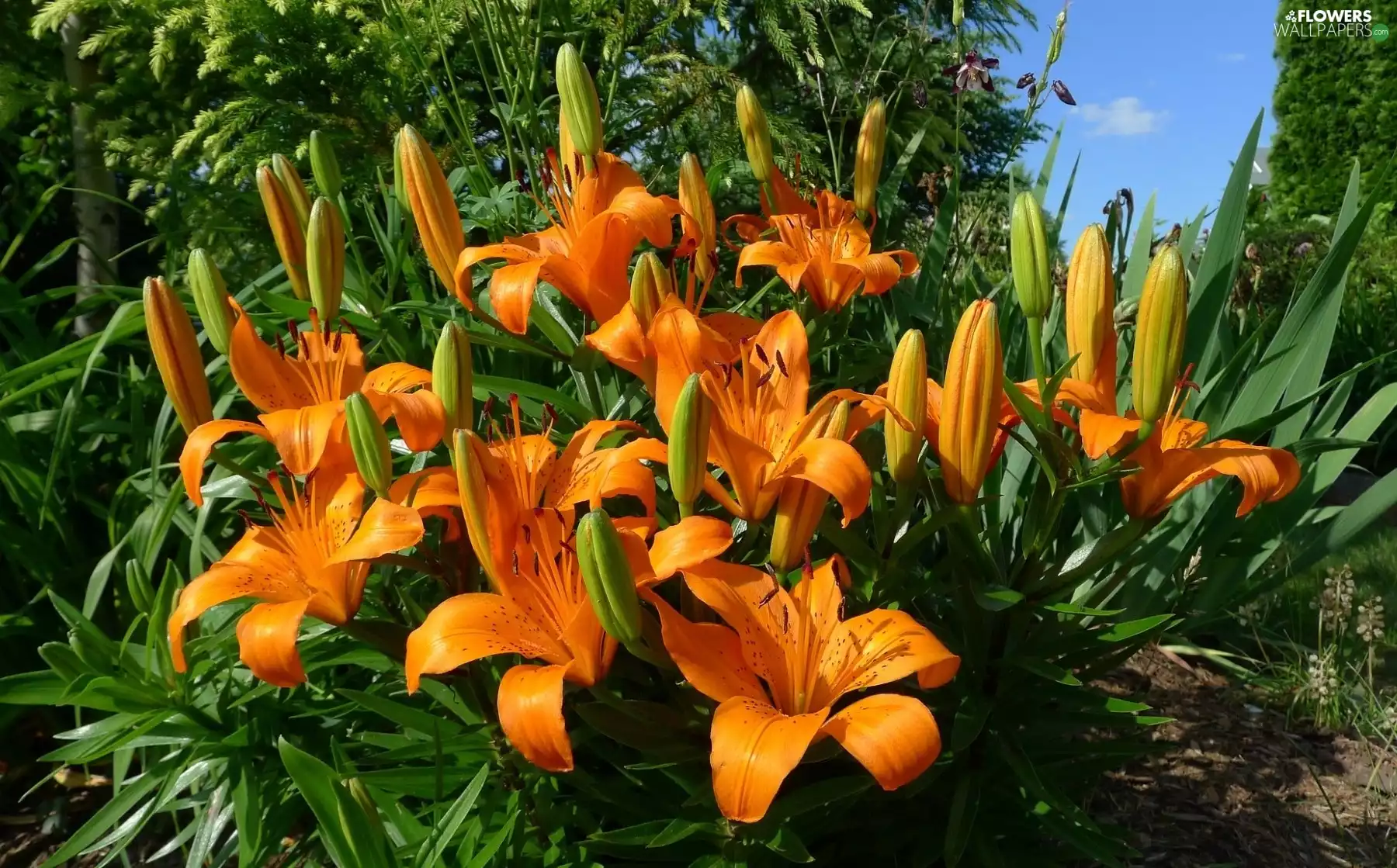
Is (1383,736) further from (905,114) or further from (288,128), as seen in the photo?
(288,128)

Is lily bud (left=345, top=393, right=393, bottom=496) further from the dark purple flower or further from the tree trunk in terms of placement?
the tree trunk

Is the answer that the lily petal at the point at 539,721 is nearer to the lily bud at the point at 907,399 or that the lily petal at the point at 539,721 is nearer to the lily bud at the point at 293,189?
the lily bud at the point at 907,399

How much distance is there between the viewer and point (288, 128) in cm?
219

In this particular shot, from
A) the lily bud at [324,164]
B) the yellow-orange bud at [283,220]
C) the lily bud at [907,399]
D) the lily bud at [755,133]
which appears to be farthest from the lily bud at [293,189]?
the lily bud at [907,399]

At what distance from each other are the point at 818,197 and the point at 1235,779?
1384 mm

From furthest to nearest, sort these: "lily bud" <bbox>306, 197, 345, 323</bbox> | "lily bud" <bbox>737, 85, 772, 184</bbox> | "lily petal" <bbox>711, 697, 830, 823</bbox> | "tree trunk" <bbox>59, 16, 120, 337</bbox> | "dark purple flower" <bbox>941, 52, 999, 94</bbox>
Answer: "tree trunk" <bbox>59, 16, 120, 337</bbox> < "dark purple flower" <bbox>941, 52, 999, 94</bbox> < "lily bud" <bbox>737, 85, 772, 184</bbox> < "lily bud" <bbox>306, 197, 345, 323</bbox> < "lily petal" <bbox>711, 697, 830, 823</bbox>

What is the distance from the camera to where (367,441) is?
85 centimetres

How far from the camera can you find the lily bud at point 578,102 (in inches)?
43.6

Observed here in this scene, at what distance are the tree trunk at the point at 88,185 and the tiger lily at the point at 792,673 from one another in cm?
208

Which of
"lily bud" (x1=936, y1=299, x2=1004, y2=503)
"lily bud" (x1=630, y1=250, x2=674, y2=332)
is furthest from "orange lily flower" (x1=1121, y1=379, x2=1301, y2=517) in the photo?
"lily bud" (x1=630, y1=250, x2=674, y2=332)

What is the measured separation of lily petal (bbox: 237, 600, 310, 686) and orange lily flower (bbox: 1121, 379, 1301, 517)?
79cm

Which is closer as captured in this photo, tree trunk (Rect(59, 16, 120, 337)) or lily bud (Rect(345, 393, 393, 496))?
lily bud (Rect(345, 393, 393, 496))

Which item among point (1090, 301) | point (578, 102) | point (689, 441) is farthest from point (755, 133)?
point (689, 441)

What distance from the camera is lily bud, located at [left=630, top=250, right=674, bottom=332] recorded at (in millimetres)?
980
